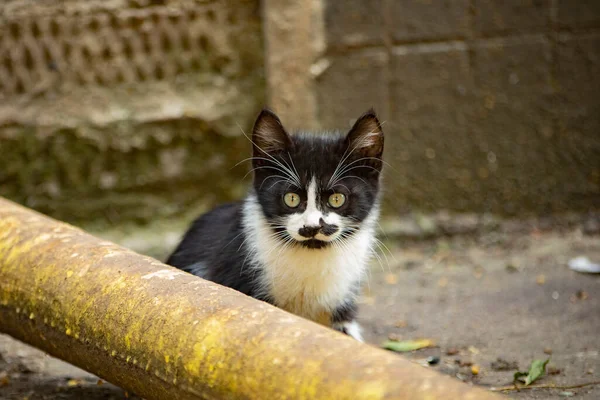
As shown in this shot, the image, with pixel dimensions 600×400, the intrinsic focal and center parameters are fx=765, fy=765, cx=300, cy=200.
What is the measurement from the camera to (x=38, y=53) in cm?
485

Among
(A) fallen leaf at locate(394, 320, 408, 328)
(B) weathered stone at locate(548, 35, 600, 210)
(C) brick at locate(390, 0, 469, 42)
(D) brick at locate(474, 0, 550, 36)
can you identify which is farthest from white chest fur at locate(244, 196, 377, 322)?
(B) weathered stone at locate(548, 35, 600, 210)

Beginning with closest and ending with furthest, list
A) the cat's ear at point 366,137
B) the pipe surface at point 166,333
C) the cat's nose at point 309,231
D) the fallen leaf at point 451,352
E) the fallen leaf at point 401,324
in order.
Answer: the pipe surface at point 166,333 < the cat's nose at point 309,231 < the cat's ear at point 366,137 < the fallen leaf at point 451,352 < the fallen leaf at point 401,324

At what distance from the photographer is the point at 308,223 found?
2.99m

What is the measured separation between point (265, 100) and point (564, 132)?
1.99 meters

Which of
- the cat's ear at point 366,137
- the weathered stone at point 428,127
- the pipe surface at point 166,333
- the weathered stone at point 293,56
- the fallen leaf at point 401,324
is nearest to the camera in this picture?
the pipe surface at point 166,333

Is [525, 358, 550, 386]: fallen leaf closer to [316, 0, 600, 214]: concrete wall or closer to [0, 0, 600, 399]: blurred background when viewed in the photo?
[0, 0, 600, 399]: blurred background

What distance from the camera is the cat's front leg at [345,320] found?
10.8 feet

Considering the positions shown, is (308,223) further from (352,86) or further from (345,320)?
(352,86)

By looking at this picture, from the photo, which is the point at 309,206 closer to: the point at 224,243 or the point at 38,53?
the point at 224,243

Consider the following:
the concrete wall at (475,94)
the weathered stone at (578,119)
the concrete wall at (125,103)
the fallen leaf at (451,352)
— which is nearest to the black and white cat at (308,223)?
the fallen leaf at (451,352)

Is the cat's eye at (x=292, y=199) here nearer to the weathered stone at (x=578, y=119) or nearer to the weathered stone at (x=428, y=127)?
the weathered stone at (x=428, y=127)

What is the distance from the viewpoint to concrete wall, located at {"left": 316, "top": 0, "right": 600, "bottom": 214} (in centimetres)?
489

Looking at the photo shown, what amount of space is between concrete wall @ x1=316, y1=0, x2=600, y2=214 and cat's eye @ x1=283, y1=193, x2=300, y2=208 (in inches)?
76.7

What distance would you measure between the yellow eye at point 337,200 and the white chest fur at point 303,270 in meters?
0.19
